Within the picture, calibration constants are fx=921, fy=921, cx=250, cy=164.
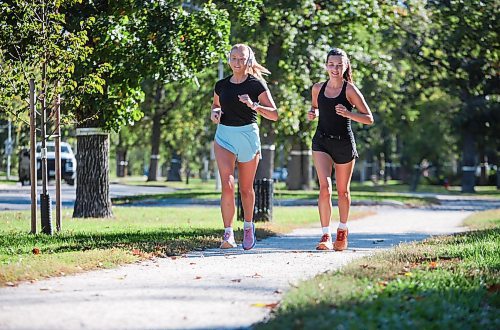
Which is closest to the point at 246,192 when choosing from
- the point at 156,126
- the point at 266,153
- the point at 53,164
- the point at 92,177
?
the point at 92,177

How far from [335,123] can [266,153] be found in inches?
552

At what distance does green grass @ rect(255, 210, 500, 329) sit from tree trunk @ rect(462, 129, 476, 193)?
145 feet

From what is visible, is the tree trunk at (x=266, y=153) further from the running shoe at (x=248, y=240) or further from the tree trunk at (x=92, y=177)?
the running shoe at (x=248, y=240)

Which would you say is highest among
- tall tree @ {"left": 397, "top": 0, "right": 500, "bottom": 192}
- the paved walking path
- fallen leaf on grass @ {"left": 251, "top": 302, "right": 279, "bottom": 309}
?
tall tree @ {"left": 397, "top": 0, "right": 500, "bottom": 192}

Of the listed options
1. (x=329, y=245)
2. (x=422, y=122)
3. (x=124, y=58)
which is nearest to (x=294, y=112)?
(x=124, y=58)

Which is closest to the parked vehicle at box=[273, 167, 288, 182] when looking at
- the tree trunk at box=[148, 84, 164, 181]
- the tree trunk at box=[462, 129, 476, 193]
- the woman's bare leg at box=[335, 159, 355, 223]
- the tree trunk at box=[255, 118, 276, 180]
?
the tree trunk at box=[462, 129, 476, 193]

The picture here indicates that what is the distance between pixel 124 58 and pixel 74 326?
33.3 feet

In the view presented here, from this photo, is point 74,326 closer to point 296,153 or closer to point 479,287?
point 479,287

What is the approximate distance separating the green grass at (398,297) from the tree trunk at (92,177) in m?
8.92

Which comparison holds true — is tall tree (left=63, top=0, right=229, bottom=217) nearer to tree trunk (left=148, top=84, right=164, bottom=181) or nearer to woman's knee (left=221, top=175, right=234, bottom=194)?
woman's knee (left=221, top=175, right=234, bottom=194)

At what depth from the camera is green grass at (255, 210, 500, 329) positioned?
Result: 225 inches

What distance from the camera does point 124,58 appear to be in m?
15.3

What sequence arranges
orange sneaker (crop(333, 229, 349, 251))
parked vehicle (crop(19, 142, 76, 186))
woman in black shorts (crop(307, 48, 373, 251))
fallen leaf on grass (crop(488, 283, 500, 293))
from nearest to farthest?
fallen leaf on grass (crop(488, 283, 500, 293))
woman in black shorts (crop(307, 48, 373, 251))
orange sneaker (crop(333, 229, 349, 251))
parked vehicle (crop(19, 142, 76, 186))

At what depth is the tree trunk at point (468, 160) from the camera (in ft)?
171
